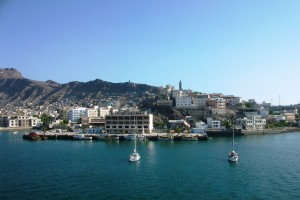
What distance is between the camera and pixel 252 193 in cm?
1400

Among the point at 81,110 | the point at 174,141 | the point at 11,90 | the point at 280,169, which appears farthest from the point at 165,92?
the point at 11,90

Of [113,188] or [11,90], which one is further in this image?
[11,90]

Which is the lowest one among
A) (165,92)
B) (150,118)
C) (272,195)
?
(272,195)

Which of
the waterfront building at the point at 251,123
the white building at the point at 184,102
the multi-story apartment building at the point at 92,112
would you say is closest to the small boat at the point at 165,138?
the waterfront building at the point at 251,123

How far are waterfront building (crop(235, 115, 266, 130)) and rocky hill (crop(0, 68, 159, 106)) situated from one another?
165 feet

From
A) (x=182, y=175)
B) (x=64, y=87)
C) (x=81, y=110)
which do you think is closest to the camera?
(x=182, y=175)

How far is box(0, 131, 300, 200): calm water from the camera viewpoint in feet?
45.6

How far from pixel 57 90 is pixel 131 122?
3938 inches

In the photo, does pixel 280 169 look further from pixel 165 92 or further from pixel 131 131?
pixel 165 92

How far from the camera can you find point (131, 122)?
39.2m

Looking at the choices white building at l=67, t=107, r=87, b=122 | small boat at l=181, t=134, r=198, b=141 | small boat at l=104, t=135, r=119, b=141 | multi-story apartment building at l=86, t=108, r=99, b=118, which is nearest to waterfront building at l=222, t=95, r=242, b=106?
multi-story apartment building at l=86, t=108, r=99, b=118

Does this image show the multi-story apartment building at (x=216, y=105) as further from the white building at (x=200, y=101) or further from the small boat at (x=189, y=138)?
the small boat at (x=189, y=138)

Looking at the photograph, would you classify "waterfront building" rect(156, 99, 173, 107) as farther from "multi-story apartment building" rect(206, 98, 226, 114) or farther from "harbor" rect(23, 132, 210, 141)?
"harbor" rect(23, 132, 210, 141)

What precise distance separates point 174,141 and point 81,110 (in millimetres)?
30860
